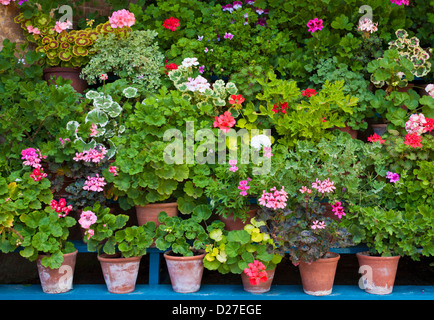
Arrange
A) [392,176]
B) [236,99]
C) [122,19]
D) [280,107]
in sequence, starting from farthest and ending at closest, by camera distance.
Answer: [122,19] → [280,107] → [236,99] → [392,176]

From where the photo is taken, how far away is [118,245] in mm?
2965

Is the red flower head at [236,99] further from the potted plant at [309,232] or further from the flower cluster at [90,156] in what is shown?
the flower cluster at [90,156]

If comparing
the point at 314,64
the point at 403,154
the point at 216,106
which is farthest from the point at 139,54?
the point at 403,154

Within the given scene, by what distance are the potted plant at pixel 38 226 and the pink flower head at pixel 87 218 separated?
108 mm

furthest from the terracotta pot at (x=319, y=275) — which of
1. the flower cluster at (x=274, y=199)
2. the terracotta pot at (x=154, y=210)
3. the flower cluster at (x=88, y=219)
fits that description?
the flower cluster at (x=88, y=219)

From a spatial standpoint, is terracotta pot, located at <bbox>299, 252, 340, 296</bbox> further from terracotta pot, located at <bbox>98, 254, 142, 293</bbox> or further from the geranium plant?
terracotta pot, located at <bbox>98, 254, 142, 293</bbox>

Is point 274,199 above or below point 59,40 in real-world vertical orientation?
below

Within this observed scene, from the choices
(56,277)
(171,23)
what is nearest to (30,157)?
(56,277)

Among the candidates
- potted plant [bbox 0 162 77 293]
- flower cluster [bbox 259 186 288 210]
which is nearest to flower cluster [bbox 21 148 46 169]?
potted plant [bbox 0 162 77 293]

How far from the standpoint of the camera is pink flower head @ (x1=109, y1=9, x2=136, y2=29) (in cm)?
365

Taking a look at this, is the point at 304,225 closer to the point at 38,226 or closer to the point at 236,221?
the point at 236,221

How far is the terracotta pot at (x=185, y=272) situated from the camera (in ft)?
9.76

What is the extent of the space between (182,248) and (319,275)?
79cm
